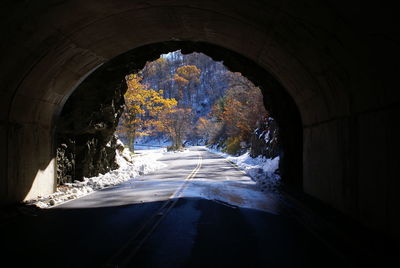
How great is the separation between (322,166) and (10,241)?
8.21 m

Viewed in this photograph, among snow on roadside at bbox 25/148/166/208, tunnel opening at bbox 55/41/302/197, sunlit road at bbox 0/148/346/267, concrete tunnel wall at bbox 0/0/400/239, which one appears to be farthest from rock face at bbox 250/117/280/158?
sunlit road at bbox 0/148/346/267

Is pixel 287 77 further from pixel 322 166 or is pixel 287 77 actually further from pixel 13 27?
pixel 13 27

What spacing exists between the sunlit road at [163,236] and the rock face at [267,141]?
44.5 feet

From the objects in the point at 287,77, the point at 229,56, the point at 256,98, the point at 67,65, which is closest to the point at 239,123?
the point at 256,98

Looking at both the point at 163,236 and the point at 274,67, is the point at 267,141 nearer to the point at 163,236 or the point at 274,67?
the point at 274,67

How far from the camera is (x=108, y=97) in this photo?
17.1 m

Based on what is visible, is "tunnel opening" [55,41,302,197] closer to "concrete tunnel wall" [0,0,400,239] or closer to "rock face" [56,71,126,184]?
"rock face" [56,71,126,184]

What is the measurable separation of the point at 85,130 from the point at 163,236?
10.7m

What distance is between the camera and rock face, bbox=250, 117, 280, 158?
77.8 feet

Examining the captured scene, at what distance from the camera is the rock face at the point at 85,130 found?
14.8 metres

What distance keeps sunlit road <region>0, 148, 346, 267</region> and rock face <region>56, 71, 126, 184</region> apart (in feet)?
17.6

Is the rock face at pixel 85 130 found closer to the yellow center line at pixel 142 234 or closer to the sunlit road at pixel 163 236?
the sunlit road at pixel 163 236

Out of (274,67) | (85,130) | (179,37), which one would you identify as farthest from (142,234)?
(85,130)

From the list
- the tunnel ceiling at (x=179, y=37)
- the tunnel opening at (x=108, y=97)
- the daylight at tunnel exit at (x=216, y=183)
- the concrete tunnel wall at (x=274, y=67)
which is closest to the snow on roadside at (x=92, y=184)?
the daylight at tunnel exit at (x=216, y=183)
